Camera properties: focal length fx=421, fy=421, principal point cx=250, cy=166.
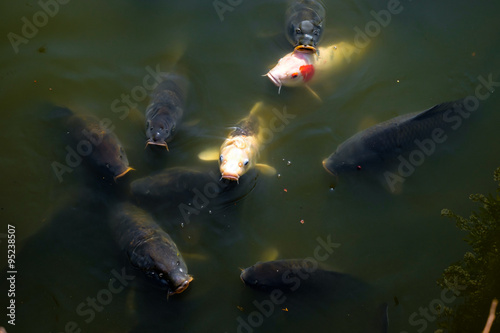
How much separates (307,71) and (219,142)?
1.41m

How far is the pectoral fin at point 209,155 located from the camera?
485 cm

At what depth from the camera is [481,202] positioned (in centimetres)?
480

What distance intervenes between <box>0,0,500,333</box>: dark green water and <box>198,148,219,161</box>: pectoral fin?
0.33 ft

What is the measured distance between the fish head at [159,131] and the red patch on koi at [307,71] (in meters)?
1.73

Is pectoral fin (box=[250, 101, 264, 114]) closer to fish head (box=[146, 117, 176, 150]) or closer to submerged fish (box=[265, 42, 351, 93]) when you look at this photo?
submerged fish (box=[265, 42, 351, 93])

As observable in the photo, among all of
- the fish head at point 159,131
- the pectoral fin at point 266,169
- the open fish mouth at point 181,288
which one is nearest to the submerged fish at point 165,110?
the fish head at point 159,131

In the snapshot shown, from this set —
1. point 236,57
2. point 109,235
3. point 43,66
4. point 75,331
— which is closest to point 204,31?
point 236,57

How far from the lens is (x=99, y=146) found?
462cm

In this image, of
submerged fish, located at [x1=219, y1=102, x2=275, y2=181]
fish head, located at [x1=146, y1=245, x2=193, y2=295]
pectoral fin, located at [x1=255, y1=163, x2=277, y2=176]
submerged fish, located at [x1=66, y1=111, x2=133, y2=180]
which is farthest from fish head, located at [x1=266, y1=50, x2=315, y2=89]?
fish head, located at [x1=146, y1=245, x2=193, y2=295]

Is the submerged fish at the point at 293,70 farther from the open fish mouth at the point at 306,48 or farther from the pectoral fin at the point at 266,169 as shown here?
the pectoral fin at the point at 266,169

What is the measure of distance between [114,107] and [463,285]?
4.45m

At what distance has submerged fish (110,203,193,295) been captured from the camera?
4.02m

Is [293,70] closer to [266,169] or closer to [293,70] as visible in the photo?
[293,70]

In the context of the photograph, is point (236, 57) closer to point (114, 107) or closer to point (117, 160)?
point (114, 107)
